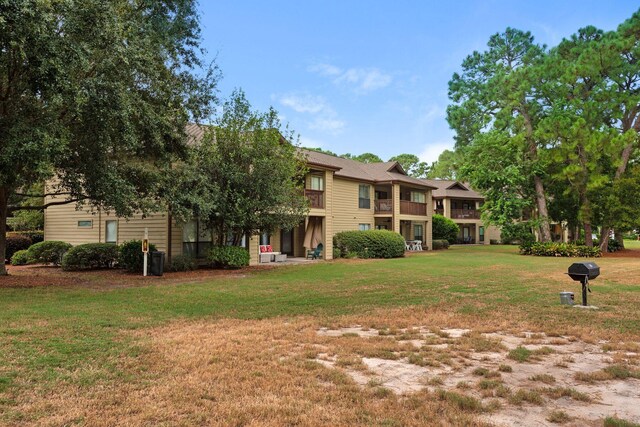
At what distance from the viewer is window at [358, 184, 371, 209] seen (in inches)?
1119

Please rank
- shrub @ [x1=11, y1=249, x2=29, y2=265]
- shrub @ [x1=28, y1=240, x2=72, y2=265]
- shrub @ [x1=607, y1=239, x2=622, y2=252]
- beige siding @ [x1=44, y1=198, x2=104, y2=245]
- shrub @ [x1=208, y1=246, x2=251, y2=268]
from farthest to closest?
1. shrub @ [x1=607, y1=239, x2=622, y2=252]
2. beige siding @ [x1=44, y1=198, x2=104, y2=245]
3. shrub @ [x1=11, y1=249, x2=29, y2=265]
4. shrub @ [x1=28, y1=240, x2=72, y2=265]
5. shrub @ [x1=208, y1=246, x2=251, y2=268]

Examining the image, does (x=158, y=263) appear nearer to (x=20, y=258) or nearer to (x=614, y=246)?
(x=20, y=258)

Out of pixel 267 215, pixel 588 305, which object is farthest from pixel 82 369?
pixel 267 215

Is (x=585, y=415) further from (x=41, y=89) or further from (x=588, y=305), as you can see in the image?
(x=41, y=89)

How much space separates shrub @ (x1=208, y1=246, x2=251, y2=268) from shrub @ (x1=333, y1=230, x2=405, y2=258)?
27.9 feet

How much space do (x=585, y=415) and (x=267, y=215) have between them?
1353 centimetres

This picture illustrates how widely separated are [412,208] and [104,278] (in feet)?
74.4

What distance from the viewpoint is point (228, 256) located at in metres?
16.5

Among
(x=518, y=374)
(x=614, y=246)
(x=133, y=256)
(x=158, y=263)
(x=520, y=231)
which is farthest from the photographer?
(x=614, y=246)

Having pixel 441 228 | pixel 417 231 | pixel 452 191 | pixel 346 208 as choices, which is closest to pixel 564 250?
pixel 346 208

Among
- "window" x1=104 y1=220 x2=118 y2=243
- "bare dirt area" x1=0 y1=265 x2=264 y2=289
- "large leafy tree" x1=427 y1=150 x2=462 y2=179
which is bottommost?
Result: "bare dirt area" x1=0 y1=265 x2=264 y2=289

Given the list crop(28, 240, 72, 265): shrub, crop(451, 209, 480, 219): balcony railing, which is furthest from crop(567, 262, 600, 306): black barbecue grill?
crop(451, 209, 480, 219): balcony railing

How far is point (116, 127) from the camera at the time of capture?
11.1m

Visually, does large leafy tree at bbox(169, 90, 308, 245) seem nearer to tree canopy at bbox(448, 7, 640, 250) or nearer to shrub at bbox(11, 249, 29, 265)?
shrub at bbox(11, 249, 29, 265)
